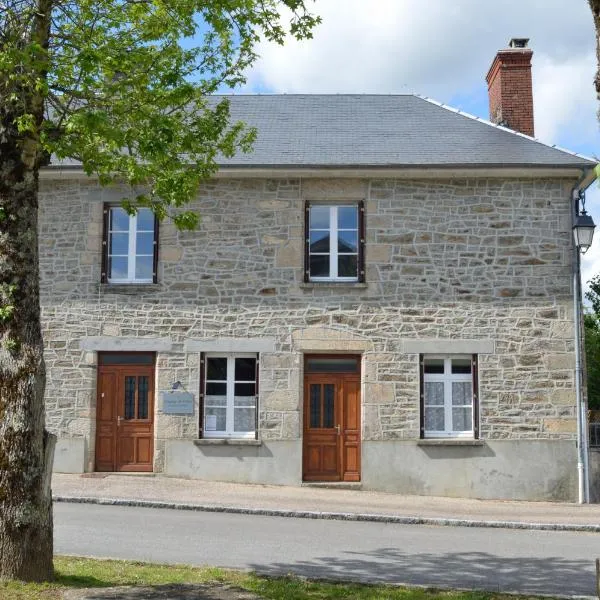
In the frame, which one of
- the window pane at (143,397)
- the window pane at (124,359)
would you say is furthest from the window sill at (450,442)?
the window pane at (124,359)

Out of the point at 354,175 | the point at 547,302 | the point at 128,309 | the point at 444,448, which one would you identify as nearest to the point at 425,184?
the point at 354,175

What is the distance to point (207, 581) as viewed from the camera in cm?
674

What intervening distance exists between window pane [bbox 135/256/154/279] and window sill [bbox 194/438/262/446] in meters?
2.94

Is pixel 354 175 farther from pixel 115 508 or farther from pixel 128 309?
pixel 115 508

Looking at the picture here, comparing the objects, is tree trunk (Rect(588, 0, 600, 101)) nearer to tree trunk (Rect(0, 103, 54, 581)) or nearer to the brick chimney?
tree trunk (Rect(0, 103, 54, 581))

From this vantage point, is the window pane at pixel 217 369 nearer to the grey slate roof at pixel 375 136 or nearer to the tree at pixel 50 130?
the grey slate roof at pixel 375 136

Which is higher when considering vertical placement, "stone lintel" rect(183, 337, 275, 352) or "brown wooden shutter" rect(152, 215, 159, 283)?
→ "brown wooden shutter" rect(152, 215, 159, 283)

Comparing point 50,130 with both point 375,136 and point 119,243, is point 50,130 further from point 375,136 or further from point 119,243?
point 375,136

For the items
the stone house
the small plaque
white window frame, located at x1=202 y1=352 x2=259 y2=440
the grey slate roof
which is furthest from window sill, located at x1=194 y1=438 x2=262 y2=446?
the grey slate roof

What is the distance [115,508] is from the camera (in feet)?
37.5

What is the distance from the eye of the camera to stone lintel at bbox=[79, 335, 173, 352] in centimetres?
1430

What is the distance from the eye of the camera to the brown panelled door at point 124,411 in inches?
567

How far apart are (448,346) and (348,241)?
246 cm

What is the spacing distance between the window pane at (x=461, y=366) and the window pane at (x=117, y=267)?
583cm
